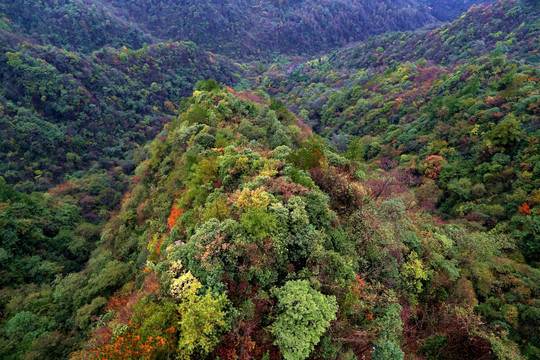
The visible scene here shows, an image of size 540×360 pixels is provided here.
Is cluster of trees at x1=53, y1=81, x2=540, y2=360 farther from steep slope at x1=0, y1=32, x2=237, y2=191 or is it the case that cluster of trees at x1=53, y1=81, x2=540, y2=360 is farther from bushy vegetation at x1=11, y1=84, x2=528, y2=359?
steep slope at x1=0, y1=32, x2=237, y2=191

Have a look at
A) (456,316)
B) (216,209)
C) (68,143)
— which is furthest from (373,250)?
(68,143)

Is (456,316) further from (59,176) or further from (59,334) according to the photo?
(59,176)

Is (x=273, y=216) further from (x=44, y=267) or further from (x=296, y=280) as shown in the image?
(x=44, y=267)

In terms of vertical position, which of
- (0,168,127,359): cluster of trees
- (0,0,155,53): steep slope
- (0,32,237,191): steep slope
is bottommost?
(0,168,127,359): cluster of trees

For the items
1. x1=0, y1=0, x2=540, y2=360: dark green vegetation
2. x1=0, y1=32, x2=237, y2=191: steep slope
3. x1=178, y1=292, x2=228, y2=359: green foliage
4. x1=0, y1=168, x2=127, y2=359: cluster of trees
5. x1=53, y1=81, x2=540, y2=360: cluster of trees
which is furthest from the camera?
x1=0, y1=32, x2=237, y2=191: steep slope

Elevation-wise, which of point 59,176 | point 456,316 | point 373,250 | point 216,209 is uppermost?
point 216,209

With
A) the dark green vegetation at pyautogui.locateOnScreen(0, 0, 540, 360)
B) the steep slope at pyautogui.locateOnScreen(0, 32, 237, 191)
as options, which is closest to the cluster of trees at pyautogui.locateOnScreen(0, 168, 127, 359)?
the dark green vegetation at pyautogui.locateOnScreen(0, 0, 540, 360)
